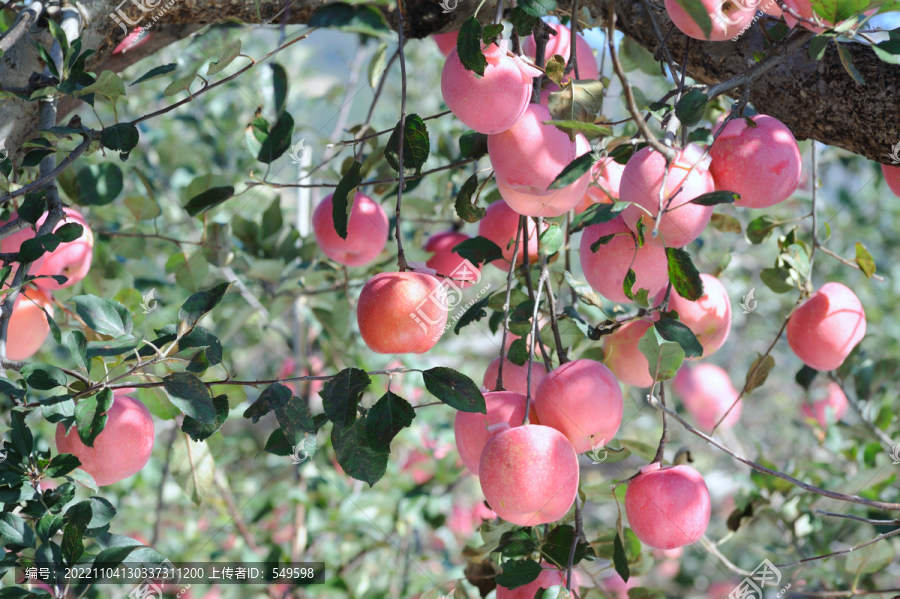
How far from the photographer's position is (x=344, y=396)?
59 cm

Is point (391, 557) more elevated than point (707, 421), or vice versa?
point (391, 557)

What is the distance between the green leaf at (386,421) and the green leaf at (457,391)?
3cm

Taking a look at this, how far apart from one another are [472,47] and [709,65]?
1.12 ft

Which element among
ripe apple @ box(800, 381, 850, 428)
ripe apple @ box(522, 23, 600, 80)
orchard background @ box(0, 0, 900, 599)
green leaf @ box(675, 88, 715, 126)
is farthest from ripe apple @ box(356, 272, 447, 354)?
ripe apple @ box(800, 381, 850, 428)

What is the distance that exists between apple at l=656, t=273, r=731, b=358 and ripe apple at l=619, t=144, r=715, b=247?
0.16 meters

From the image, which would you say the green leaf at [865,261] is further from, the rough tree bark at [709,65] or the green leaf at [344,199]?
the green leaf at [344,199]

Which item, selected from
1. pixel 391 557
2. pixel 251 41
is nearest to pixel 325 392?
pixel 391 557

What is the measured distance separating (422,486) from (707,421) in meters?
1.09

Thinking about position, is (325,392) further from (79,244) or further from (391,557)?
(391,557)

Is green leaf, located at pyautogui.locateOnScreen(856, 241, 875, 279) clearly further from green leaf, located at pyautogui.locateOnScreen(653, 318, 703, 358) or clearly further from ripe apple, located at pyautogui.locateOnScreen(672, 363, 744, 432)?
ripe apple, located at pyautogui.locateOnScreen(672, 363, 744, 432)

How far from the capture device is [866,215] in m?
2.55

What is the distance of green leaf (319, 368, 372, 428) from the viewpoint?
1.90 feet

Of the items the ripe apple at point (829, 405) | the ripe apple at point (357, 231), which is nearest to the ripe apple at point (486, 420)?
the ripe apple at point (357, 231)

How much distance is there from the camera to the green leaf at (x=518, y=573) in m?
0.62
